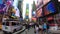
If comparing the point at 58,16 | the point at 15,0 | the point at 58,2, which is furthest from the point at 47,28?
the point at 15,0

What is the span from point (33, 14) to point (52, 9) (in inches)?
9.1

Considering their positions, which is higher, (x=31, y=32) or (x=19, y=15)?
(x=19, y=15)

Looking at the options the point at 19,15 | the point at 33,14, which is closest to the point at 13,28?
the point at 19,15

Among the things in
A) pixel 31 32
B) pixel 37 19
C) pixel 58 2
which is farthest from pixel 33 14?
pixel 58 2

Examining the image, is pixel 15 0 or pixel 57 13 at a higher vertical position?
pixel 15 0

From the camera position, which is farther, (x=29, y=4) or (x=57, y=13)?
(x=29, y=4)

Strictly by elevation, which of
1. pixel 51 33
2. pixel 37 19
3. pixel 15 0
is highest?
pixel 15 0

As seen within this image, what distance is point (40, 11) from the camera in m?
1.76

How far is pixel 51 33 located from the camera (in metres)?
1.69

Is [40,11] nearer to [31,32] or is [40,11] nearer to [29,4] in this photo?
[29,4]

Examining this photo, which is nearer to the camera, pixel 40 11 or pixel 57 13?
pixel 57 13

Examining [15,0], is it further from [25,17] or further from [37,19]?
[37,19]

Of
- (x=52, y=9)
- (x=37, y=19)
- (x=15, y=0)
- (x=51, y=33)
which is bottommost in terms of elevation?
A: (x=51, y=33)

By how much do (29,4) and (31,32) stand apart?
33 cm
